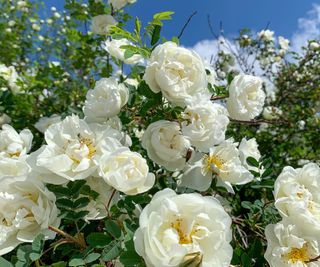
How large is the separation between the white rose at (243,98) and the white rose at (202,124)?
A: 0.18 metres

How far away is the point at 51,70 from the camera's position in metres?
2.85

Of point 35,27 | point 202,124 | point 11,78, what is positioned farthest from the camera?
point 35,27

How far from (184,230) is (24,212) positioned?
43cm

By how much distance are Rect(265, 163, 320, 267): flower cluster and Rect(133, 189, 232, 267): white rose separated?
0.26 metres

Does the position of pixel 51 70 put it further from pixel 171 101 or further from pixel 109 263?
pixel 109 263

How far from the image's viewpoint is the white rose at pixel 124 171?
105 centimetres

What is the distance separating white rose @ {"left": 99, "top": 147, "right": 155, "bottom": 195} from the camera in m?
1.05

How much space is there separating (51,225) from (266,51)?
395 centimetres

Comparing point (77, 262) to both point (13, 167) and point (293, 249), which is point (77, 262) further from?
point (293, 249)

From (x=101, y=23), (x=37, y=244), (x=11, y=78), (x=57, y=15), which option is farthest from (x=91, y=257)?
(x=57, y=15)

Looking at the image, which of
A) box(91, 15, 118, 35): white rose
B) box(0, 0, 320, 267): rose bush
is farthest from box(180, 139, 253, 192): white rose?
box(91, 15, 118, 35): white rose

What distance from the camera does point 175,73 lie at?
1.24 metres

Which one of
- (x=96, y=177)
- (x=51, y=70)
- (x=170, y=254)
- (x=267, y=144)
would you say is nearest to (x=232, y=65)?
(x=267, y=144)

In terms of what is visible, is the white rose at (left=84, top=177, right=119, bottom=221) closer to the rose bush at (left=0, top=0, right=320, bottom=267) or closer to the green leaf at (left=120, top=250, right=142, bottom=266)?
the rose bush at (left=0, top=0, right=320, bottom=267)
